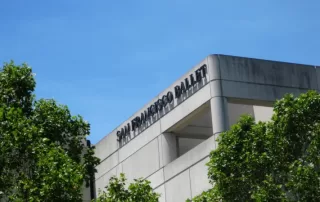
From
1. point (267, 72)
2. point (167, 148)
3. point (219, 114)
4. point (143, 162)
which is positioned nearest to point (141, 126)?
point (143, 162)

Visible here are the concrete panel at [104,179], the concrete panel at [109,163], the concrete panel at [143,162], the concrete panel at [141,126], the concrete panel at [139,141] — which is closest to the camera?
the concrete panel at [143,162]

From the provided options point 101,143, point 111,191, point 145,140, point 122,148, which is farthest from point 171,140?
point 111,191

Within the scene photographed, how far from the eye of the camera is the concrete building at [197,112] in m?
38.9

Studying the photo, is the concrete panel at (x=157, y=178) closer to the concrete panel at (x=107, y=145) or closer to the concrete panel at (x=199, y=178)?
the concrete panel at (x=199, y=178)

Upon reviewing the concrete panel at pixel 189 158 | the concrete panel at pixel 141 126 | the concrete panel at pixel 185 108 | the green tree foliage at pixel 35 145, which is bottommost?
the green tree foliage at pixel 35 145

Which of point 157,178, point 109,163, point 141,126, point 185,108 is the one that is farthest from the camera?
point 109,163

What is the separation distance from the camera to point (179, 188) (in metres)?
40.9

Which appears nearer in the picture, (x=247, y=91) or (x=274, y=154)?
(x=274, y=154)

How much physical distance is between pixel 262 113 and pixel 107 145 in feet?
36.1

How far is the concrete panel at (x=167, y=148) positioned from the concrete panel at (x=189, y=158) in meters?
0.45

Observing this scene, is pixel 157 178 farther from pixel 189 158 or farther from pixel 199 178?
pixel 199 178

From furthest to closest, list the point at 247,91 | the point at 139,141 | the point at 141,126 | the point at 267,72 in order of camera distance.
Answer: the point at 139,141
the point at 141,126
the point at 267,72
the point at 247,91

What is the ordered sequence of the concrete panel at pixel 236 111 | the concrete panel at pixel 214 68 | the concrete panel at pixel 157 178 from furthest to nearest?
the concrete panel at pixel 157 178 → the concrete panel at pixel 236 111 → the concrete panel at pixel 214 68

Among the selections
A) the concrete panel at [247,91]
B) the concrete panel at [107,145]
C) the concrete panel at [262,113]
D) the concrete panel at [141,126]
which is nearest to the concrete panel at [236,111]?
the concrete panel at [262,113]
